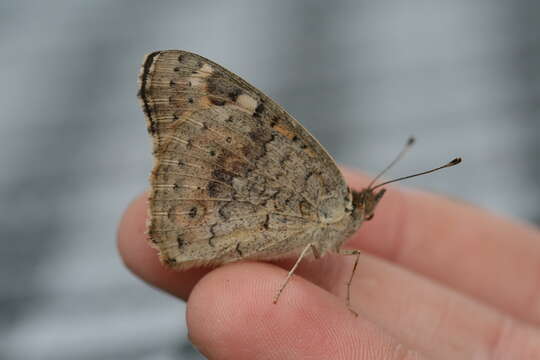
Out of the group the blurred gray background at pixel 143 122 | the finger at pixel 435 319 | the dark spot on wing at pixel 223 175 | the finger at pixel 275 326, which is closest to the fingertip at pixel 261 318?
the finger at pixel 275 326

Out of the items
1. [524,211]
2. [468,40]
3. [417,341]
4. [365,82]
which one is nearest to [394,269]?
[417,341]

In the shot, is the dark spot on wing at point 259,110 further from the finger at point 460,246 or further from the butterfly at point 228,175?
the finger at point 460,246

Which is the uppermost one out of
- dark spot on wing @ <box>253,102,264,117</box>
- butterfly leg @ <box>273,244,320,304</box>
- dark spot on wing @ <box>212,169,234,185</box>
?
dark spot on wing @ <box>253,102,264,117</box>

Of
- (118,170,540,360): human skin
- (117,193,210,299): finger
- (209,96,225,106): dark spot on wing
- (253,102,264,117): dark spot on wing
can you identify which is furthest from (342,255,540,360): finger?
(209,96,225,106): dark spot on wing

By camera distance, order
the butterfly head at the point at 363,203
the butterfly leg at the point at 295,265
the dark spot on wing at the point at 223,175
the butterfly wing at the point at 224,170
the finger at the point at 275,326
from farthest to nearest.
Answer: the butterfly head at the point at 363,203 < the dark spot on wing at the point at 223,175 < the butterfly wing at the point at 224,170 < the butterfly leg at the point at 295,265 < the finger at the point at 275,326

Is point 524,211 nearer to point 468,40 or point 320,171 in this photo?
point 468,40

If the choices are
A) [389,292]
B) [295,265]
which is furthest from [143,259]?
[389,292]

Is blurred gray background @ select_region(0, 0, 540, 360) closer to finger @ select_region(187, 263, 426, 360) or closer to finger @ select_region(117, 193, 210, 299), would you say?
finger @ select_region(117, 193, 210, 299)
